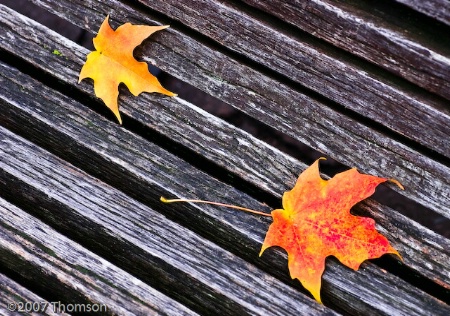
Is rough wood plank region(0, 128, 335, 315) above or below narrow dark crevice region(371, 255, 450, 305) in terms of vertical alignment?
below

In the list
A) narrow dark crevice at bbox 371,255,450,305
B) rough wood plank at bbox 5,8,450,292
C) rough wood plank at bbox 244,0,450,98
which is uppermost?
rough wood plank at bbox 244,0,450,98

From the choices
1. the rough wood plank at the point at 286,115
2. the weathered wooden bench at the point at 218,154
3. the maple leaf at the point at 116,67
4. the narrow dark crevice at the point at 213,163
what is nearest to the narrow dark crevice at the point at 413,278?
the weathered wooden bench at the point at 218,154

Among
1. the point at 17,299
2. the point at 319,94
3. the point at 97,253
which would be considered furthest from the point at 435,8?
the point at 17,299

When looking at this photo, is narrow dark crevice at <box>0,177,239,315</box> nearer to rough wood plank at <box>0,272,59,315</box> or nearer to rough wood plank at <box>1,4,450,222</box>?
rough wood plank at <box>0,272,59,315</box>

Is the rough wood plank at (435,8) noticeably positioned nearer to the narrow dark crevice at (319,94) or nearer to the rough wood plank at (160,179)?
the narrow dark crevice at (319,94)

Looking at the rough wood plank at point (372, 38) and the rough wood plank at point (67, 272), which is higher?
the rough wood plank at point (372, 38)

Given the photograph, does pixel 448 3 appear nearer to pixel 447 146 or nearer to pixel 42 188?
pixel 447 146

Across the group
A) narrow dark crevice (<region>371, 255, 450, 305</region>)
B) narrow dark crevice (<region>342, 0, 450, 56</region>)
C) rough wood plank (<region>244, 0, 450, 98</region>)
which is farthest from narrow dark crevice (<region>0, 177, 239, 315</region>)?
narrow dark crevice (<region>342, 0, 450, 56</region>)
